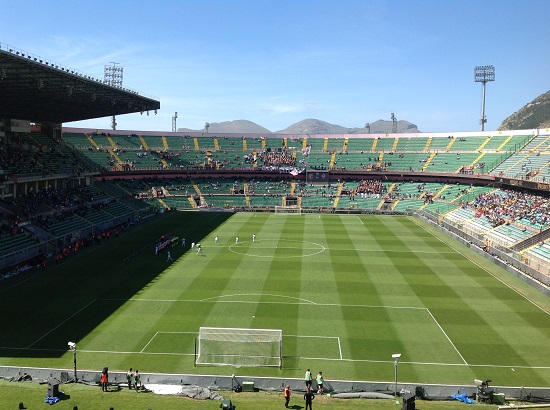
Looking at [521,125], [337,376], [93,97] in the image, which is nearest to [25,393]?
[337,376]

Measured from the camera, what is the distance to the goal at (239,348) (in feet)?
70.5

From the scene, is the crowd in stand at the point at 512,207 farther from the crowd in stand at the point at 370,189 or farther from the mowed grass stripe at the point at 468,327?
the crowd in stand at the point at 370,189

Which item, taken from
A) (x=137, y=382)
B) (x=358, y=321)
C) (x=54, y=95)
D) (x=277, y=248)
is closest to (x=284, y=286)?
(x=358, y=321)

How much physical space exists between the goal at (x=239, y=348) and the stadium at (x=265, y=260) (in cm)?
7

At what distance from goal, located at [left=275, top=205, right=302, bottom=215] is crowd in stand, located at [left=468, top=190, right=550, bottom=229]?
81.6 ft

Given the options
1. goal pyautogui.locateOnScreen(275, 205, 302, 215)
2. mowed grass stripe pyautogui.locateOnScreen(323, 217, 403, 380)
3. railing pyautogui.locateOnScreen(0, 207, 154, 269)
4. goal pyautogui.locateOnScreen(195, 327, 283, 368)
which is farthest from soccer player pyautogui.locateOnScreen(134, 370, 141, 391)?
goal pyautogui.locateOnScreen(275, 205, 302, 215)

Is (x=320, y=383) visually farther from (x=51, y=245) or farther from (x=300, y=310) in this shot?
(x=51, y=245)

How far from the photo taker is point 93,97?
48594 mm

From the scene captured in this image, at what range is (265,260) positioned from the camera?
1596 inches

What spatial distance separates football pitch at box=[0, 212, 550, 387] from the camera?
21344 mm

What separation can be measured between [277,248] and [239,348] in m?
23.9

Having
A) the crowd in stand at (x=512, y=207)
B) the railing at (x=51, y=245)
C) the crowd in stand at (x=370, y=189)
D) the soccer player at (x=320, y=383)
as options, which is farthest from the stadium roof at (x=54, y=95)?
the crowd in stand at (x=512, y=207)

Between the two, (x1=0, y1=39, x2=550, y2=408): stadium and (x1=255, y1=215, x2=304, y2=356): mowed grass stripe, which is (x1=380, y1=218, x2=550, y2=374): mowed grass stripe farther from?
(x1=255, y1=215, x2=304, y2=356): mowed grass stripe

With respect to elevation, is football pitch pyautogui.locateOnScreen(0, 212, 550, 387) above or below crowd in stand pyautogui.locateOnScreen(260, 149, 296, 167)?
below
